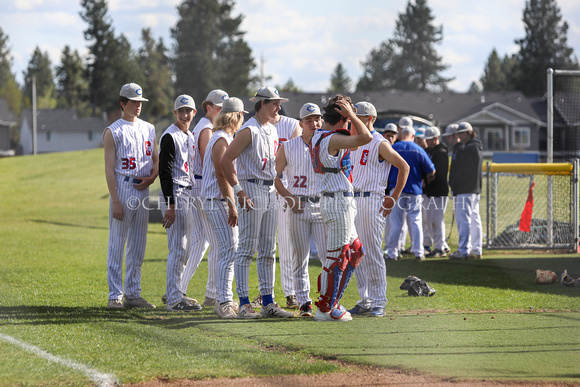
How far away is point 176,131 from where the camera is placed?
7.32 m

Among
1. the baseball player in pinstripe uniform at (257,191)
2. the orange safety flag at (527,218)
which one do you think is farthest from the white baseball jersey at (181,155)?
the orange safety flag at (527,218)

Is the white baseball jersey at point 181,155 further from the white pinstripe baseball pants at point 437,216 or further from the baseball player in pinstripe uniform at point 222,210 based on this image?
the white pinstripe baseball pants at point 437,216

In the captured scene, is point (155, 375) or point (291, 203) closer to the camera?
point (155, 375)

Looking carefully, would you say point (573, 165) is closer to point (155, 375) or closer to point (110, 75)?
point (155, 375)

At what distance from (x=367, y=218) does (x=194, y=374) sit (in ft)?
9.82

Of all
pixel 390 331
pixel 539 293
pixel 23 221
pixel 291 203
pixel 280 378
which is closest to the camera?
pixel 280 378

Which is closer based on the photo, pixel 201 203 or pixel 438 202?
pixel 201 203

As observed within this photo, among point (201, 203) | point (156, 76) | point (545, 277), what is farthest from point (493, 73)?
point (201, 203)

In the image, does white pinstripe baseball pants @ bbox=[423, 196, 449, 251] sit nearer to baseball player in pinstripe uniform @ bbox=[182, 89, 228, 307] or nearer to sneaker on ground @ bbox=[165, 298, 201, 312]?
baseball player in pinstripe uniform @ bbox=[182, 89, 228, 307]

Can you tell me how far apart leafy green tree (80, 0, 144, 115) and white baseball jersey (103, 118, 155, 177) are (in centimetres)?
7053

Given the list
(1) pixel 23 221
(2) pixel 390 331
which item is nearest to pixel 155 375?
(2) pixel 390 331

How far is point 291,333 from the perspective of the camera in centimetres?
585

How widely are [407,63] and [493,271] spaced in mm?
65313

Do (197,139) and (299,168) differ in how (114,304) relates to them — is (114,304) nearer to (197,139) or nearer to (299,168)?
(197,139)
